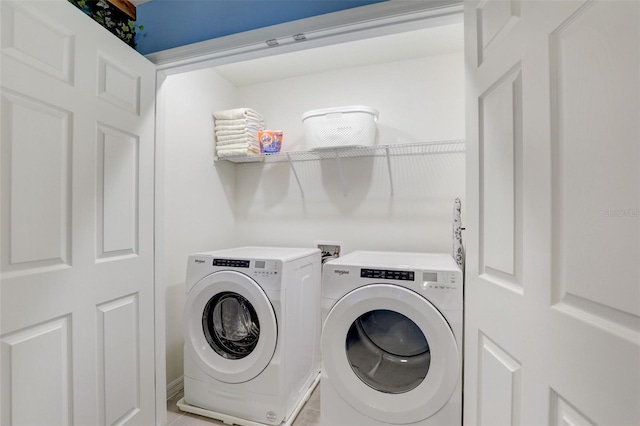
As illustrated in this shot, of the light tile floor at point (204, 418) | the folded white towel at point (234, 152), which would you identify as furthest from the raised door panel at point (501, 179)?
the folded white towel at point (234, 152)

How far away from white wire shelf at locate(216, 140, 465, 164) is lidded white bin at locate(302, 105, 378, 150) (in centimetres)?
6

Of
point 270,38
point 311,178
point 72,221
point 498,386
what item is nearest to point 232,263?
point 72,221

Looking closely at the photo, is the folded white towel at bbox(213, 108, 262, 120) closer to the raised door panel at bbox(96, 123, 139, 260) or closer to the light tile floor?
the raised door panel at bbox(96, 123, 139, 260)

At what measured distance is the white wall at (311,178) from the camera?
2.10m

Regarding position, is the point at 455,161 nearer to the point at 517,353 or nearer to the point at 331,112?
the point at 331,112

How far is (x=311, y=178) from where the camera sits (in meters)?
2.53

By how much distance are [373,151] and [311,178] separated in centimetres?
60

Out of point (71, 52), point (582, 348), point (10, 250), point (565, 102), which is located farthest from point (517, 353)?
point (71, 52)

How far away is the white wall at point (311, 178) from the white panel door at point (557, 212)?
1295 mm

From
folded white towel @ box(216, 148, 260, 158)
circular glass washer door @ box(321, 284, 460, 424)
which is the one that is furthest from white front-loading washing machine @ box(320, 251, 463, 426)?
folded white towel @ box(216, 148, 260, 158)

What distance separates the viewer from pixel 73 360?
3.69ft

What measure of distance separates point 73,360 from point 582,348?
1.60m

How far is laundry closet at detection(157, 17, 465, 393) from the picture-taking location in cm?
207

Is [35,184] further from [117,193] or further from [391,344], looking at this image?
[391,344]
